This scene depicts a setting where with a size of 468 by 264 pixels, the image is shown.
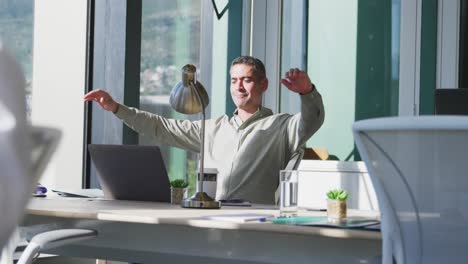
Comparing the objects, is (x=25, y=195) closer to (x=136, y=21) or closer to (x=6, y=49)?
(x=6, y=49)

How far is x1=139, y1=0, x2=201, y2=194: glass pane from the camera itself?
563 centimetres

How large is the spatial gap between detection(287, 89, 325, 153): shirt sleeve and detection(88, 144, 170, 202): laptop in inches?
32.2

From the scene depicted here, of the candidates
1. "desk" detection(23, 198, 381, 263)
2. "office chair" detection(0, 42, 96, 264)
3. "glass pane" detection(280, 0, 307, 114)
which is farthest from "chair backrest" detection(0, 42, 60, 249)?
"glass pane" detection(280, 0, 307, 114)

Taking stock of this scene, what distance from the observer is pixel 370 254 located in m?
2.31

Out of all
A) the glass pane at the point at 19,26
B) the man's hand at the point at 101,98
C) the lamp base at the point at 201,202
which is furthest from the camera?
the glass pane at the point at 19,26

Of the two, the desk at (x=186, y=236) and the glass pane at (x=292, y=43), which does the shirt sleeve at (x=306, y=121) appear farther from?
the glass pane at (x=292, y=43)

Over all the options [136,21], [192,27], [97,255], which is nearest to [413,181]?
[97,255]

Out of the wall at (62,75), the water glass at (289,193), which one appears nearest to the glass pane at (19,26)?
the wall at (62,75)

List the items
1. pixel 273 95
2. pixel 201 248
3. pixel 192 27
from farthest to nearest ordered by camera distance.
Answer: pixel 273 95 < pixel 192 27 < pixel 201 248

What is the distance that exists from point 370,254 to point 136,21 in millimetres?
3362

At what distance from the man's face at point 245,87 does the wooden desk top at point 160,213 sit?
104cm

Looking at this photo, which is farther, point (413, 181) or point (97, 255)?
point (97, 255)

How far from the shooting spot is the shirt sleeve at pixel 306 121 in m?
3.78

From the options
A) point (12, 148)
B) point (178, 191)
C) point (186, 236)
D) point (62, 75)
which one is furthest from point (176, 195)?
point (12, 148)
